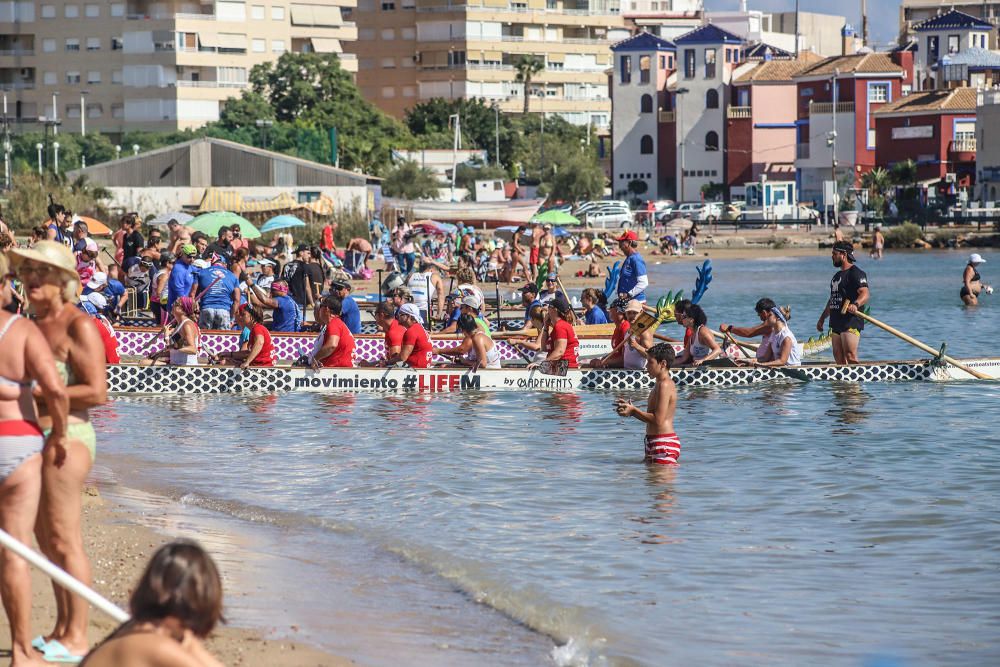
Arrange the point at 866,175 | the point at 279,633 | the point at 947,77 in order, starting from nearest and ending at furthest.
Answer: the point at 279,633 < the point at 866,175 < the point at 947,77

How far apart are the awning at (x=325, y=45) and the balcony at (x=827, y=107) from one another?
111 feet

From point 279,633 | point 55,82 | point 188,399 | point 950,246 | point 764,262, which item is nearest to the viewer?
point 279,633

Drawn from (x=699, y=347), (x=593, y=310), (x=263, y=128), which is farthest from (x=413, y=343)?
(x=263, y=128)

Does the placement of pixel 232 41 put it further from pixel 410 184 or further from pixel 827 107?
pixel 827 107

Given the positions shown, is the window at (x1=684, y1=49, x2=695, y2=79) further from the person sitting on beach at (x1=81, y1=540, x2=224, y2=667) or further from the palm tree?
the person sitting on beach at (x1=81, y1=540, x2=224, y2=667)

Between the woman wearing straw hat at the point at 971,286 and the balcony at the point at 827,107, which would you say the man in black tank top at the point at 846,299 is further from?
the balcony at the point at 827,107

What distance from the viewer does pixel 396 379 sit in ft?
56.7

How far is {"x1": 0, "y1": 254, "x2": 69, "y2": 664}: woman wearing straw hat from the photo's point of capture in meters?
6.08

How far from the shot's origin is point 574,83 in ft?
384

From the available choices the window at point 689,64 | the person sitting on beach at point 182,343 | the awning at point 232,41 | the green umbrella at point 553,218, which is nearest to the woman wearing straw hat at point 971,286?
the green umbrella at point 553,218

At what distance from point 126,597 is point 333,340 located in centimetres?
937

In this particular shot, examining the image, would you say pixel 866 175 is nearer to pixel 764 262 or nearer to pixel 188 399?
pixel 764 262

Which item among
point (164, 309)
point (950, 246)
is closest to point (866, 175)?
point (950, 246)

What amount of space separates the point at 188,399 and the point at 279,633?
9915mm
